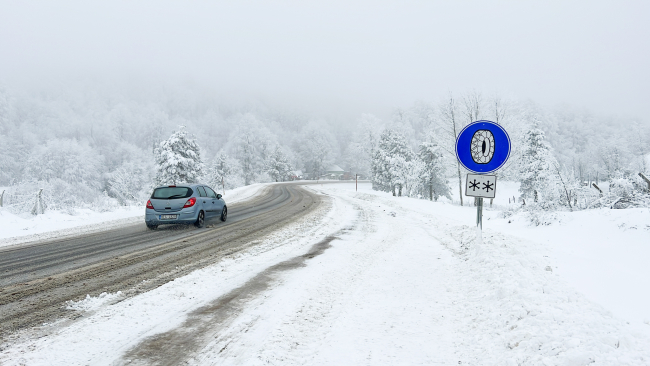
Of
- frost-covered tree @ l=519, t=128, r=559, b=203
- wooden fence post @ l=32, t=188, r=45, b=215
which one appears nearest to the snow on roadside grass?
wooden fence post @ l=32, t=188, r=45, b=215

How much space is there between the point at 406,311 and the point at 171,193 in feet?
31.6

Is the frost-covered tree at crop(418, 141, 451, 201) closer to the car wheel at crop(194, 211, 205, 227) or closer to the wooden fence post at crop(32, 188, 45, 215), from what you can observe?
the car wheel at crop(194, 211, 205, 227)

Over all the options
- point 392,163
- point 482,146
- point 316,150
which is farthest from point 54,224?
point 316,150

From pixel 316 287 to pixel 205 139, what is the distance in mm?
108799

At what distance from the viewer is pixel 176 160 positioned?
3700 cm

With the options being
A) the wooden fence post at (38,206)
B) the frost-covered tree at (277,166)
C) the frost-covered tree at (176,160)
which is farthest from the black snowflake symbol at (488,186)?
the frost-covered tree at (277,166)

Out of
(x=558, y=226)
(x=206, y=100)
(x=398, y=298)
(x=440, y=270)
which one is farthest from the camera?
(x=206, y=100)

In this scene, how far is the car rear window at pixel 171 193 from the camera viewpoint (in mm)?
11359

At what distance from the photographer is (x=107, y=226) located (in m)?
12.5

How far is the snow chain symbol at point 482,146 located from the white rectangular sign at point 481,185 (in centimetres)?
28

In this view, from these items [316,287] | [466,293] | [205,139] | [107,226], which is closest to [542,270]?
[466,293]

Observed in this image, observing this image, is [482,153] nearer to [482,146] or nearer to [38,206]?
[482,146]

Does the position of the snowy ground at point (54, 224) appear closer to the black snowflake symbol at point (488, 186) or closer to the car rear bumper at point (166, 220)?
→ the car rear bumper at point (166, 220)

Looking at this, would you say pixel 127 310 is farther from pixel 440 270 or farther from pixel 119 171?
pixel 119 171
